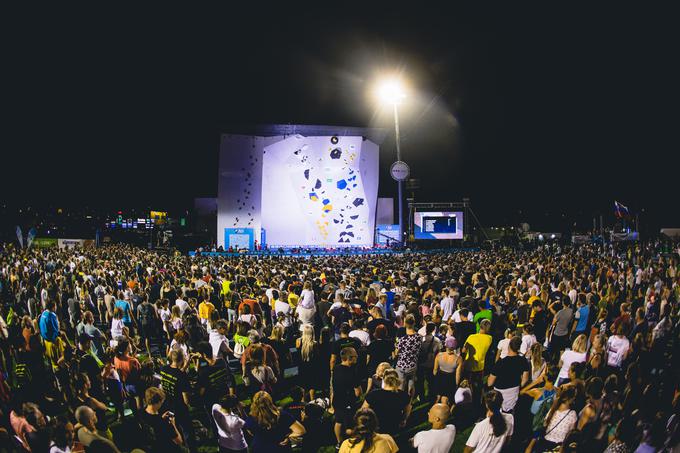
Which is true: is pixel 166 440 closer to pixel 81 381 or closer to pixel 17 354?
pixel 81 381

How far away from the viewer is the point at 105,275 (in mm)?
11875

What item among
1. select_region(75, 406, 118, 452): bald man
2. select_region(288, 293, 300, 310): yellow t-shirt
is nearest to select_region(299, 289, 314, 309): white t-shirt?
select_region(288, 293, 300, 310): yellow t-shirt

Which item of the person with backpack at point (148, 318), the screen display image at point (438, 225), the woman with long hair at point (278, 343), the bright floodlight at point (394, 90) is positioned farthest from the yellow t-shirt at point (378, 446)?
Result: the screen display image at point (438, 225)

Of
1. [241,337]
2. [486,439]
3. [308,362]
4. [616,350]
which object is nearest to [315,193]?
[241,337]

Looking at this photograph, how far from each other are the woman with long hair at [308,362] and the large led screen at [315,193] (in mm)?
26463

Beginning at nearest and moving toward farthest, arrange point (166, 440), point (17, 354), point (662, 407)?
point (662, 407), point (166, 440), point (17, 354)

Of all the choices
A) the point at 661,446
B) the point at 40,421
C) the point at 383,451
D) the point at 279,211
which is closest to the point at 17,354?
the point at 40,421

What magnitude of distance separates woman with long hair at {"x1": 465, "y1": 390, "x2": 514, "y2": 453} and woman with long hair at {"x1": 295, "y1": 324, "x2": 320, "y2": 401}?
8.44 ft

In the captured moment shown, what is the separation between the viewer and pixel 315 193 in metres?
32.8

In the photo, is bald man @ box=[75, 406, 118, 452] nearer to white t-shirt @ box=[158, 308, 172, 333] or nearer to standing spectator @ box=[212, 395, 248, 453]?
standing spectator @ box=[212, 395, 248, 453]

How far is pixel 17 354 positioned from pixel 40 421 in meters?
3.53

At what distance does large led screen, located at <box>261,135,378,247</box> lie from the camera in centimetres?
3266

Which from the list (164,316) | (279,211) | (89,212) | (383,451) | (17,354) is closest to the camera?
(383,451)

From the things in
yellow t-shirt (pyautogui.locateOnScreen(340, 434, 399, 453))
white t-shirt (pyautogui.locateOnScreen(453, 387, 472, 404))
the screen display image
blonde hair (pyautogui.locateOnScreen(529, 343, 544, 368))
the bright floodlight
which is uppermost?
the bright floodlight
